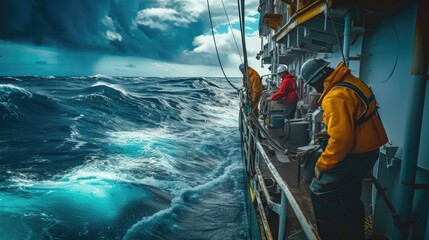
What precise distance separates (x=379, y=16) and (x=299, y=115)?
18.7 feet

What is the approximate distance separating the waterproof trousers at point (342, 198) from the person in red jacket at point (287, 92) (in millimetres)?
4561

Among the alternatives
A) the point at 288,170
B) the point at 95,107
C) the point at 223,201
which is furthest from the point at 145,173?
the point at 95,107

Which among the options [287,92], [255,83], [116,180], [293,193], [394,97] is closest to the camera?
[293,193]

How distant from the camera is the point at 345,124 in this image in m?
2.10

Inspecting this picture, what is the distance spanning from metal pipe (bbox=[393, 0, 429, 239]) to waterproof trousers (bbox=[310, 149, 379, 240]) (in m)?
0.31

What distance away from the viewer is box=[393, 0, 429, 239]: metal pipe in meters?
1.89

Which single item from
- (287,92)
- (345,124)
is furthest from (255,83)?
(345,124)

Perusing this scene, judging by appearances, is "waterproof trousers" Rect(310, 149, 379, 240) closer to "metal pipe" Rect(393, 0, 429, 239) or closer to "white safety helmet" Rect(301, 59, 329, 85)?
"metal pipe" Rect(393, 0, 429, 239)

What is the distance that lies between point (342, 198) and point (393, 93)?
79.2 inches

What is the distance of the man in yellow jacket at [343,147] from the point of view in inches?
84.2

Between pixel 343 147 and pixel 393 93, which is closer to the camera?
pixel 343 147

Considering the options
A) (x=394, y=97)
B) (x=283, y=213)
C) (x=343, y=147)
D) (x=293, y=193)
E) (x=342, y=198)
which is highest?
(x=394, y=97)

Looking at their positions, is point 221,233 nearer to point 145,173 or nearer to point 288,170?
point 288,170

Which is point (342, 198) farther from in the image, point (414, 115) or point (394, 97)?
Result: point (394, 97)
